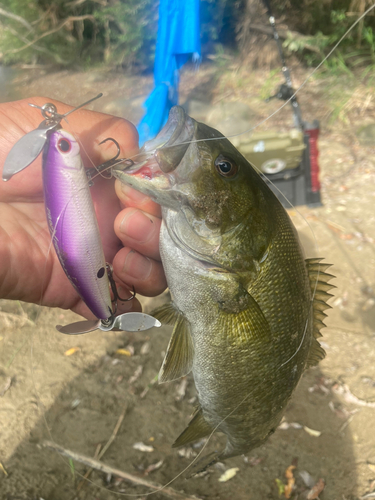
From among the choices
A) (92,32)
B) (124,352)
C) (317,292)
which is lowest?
(124,352)

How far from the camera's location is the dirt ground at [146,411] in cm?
241

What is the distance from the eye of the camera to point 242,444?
166cm

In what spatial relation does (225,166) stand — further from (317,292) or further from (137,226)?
(317,292)

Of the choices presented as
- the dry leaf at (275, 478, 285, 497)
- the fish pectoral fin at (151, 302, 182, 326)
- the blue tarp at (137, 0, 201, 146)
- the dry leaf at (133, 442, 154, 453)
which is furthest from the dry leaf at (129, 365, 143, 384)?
the blue tarp at (137, 0, 201, 146)

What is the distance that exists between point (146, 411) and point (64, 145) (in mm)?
2393

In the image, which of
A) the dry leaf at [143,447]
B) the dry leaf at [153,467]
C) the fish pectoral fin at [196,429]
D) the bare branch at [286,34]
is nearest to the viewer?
the fish pectoral fin at [196,429]

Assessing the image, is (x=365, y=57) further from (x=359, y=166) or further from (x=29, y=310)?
(x=29, y=310)

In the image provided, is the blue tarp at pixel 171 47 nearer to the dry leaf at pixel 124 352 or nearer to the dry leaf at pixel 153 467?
the dry leaf at pixel 124 352

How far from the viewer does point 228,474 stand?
251 cm

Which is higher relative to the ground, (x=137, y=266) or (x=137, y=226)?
(x=137, y=226)

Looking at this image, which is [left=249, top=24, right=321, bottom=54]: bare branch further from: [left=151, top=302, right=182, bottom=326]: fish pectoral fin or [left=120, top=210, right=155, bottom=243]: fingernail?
[left=151, top=302, right=182, bottom=326]: fish pectoral fin

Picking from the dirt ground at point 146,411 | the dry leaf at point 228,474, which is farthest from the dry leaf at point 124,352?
the dry leaf at point 228,474

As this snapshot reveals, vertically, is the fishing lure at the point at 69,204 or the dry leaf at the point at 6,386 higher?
the fishing lure at the point at 69,204

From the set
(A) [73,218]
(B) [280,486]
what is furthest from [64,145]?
(B) [280,486]
